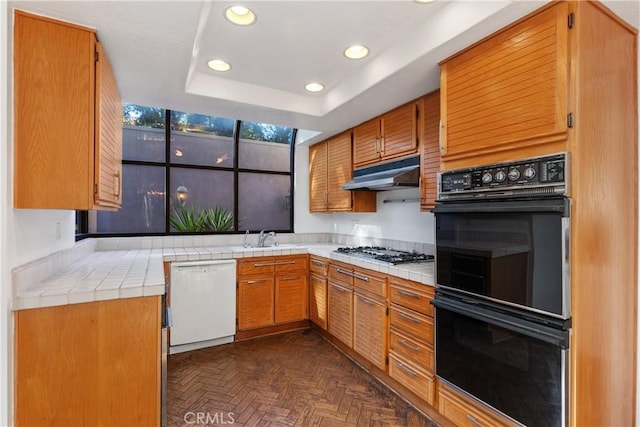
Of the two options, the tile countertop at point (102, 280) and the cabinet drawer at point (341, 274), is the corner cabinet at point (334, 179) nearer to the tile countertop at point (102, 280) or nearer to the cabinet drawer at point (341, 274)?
the cabinet drawer at point (341, 274)

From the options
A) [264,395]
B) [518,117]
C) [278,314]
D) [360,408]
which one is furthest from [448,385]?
[278,314]

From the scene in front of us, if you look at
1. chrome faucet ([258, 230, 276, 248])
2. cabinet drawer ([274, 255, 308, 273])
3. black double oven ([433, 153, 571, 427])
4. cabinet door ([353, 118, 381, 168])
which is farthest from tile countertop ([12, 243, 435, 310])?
chrome faucet ([258, 230, 276, 248])

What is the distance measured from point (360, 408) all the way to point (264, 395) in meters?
0.72

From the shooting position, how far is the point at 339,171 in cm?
376

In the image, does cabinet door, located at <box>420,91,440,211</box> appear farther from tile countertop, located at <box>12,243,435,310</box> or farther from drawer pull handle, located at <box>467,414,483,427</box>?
drawer pull handle, located at <box>467,414,483,427</box>

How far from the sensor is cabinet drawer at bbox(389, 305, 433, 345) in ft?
6.92

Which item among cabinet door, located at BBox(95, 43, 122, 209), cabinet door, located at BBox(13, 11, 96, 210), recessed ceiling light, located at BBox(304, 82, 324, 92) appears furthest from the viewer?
recessed ceiling light, located at BBox(304, 82, 324, 92)

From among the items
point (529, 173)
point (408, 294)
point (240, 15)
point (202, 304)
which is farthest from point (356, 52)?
point (202, 304)

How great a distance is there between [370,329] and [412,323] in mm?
510

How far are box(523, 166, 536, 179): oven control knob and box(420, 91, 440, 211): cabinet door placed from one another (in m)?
0.88

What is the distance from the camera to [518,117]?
5.19 feet

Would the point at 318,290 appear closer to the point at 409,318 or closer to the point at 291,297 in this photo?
the point at 291,297

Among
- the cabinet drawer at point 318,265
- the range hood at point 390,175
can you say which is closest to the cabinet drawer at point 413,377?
the cabinet drawer at point 318,265

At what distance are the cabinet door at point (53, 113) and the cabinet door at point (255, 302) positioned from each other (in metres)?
1.95
